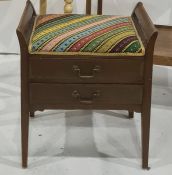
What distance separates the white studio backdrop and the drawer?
3.44 ft

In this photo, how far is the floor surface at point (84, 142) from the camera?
57.1 inches

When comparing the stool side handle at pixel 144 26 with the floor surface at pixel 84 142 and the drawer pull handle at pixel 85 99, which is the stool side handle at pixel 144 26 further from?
the floor surface at pixel 84 142

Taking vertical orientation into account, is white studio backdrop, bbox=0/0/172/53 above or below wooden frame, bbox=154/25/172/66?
above

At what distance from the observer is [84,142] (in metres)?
1.60

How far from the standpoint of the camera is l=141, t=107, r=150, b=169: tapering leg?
138cm

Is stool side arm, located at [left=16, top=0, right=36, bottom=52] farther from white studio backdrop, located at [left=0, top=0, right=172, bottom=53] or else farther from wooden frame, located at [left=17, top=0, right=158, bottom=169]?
white studio backdrop, located at [left=0, top=0, right=172, bottom=53]

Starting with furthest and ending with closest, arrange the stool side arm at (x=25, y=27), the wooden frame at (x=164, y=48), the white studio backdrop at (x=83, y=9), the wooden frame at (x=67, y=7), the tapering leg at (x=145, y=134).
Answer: the white studio backdrop at (x=83, y=9) < the wooden frame at (x=67, y=7) < the wooden frame at (x=164, y=48) < the tapering leg at (x=145, y=134) < the stool side arm at (x=25, y=27)

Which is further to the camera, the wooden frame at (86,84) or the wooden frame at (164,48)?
the wooden frame at (164,48)

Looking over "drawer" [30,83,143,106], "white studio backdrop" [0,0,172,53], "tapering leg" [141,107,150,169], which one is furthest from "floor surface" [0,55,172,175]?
"white studio backdrop" [0,0,172,53]

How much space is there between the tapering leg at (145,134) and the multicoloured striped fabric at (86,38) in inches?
8.4

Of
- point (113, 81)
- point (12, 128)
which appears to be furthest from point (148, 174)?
point (12, 128)

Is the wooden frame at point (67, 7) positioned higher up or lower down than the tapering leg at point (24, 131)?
higher up

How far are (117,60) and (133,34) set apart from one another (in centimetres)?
14

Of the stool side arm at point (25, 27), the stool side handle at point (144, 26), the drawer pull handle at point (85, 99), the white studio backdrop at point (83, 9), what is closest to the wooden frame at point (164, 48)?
the stool side handle at point (144, 26)
